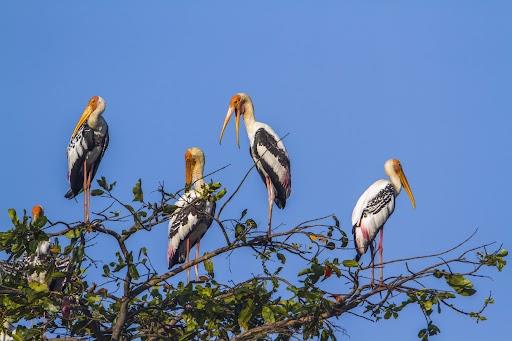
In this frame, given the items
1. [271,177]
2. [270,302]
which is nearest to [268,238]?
[270,302]

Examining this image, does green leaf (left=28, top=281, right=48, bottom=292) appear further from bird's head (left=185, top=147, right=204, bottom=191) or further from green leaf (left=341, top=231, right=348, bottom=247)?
bird's head (left=185, top=147, right=204, bottom=191)

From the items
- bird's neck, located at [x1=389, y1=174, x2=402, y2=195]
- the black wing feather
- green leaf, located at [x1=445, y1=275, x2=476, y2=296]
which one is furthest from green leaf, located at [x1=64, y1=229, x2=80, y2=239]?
bird's neck, located at [x1=389, y1=174, x2=402, y2=195]

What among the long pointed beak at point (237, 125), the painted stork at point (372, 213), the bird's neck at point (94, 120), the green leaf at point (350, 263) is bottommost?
the green leaf at point (350, 263)

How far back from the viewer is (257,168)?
14.4 metres

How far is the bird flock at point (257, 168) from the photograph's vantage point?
A: 14250 mm

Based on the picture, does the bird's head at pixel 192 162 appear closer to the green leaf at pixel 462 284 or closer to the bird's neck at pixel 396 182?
the bird's neck at pixel 396 182

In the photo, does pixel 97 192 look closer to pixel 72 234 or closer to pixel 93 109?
pixel 72 234

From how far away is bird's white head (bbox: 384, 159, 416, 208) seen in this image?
15.3 meters

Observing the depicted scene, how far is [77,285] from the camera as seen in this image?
10367 millimetres

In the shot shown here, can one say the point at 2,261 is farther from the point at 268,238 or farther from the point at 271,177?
the point at 271,177

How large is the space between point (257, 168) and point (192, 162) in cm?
119

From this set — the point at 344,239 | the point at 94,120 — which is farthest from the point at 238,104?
the point at 344,239

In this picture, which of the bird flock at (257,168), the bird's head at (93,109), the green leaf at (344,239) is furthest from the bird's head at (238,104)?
the green leaf at (344,239)

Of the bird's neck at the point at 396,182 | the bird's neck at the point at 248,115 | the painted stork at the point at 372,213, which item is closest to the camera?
the painted stork at the point at 372,213
